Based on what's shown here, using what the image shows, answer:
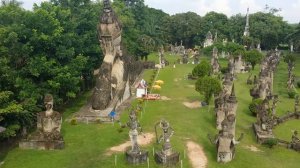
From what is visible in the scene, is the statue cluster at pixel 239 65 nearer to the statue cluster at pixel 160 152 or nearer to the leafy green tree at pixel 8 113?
the statue cluster at pixel 160 152

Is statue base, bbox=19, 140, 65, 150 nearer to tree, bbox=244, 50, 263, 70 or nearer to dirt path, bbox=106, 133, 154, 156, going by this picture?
dirt path, bbox=106, 133, 154, 156

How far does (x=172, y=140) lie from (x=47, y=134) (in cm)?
1010

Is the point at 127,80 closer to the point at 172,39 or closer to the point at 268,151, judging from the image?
Result: the point at 268,151

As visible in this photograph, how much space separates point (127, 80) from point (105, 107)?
6.40 m

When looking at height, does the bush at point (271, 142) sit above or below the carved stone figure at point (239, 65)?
below

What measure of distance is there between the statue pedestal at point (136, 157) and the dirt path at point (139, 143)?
2.55m

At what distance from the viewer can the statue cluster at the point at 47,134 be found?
31797 mm

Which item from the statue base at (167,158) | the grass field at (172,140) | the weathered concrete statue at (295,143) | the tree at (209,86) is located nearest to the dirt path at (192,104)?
the grass field at (172,140)

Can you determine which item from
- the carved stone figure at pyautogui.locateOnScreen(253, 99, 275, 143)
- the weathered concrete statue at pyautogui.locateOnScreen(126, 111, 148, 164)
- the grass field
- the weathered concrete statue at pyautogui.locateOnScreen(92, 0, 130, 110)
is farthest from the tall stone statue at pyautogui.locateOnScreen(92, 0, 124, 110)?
the carved stone figure at pyautogui.locateOnScreen(253, 99, 275, 143)

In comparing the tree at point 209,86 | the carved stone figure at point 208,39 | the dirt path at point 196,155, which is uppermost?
the carved stone figure at point 208,39

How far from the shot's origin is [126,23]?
228 ft

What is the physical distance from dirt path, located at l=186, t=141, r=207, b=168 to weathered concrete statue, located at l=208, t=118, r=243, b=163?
4.23 feet

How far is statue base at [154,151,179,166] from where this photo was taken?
2798cm

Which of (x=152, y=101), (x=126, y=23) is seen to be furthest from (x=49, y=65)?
(x=126, y=23)
